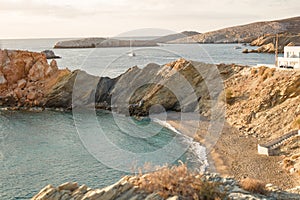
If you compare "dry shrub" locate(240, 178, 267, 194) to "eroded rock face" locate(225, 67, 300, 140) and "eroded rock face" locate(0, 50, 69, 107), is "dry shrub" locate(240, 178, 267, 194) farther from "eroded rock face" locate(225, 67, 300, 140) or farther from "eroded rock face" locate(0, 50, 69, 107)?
"eroded rock face" locate(0, 50, 69, 107)

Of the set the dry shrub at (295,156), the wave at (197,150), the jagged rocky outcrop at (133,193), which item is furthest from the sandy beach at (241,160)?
the jagged rocky outcrop at (133,193)

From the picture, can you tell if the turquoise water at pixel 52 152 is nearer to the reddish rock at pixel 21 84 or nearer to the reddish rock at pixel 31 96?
the reddish rock at pixel 31 96

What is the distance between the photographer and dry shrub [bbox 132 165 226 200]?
544 inches

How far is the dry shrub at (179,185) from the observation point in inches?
544

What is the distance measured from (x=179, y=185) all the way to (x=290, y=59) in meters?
33.9

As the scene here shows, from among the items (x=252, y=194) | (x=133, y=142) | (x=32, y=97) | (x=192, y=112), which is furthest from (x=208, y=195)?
(x=32, y=97)

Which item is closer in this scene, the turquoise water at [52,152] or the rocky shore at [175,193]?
the rocky shore at [175,193]

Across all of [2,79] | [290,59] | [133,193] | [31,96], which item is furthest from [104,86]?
[133,193]

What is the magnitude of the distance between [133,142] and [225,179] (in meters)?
18.9

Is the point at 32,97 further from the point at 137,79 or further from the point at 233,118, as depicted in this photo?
the point at 233,118

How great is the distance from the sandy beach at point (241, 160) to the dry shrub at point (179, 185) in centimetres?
934

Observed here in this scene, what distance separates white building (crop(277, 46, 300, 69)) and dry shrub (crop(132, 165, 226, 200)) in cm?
3189

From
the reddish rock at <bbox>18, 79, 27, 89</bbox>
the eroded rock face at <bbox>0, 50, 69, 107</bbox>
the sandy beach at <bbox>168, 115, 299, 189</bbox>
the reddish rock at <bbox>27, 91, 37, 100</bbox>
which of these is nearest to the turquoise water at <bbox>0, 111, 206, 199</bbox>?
the sandy beach at <bbox>168, 115, 299, 189</bbox>

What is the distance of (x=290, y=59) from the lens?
42.9 meters
